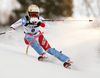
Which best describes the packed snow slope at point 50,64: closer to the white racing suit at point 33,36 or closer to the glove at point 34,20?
the white racing suit at point 33,36

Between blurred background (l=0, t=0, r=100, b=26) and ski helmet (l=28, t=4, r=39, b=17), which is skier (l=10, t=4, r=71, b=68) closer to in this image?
ski helmet (l=28, t=4, r=39, b=17)

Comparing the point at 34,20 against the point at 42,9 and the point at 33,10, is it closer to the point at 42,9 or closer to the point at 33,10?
the point at 33,10

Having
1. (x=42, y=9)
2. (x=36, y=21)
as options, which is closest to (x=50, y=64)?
(x=36, y=21)

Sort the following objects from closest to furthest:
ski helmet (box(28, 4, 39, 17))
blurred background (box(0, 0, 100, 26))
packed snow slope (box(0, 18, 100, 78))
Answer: packed snow slope (box(0, 18, 100, 78))
ski helmet (box(28, 4, 39, 17))
blurred background (box(0, 0, 100, 26))

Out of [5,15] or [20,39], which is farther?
[5,15]

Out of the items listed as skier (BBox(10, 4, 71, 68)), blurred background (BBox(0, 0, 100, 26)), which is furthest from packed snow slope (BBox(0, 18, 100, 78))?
blurred background (BBox(0, 0, 100, 26))

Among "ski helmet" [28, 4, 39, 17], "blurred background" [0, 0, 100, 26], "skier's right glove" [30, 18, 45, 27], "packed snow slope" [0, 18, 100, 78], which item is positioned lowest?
"packed snow slope" [0, 18, 100, 78]

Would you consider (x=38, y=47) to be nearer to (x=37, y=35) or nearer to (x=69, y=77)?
(x=37, y=35)

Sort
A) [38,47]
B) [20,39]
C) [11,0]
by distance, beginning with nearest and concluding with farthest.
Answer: [38,47] < [20,39] < [11,0]

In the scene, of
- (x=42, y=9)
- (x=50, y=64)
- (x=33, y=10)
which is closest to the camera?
(x=50, y=64)

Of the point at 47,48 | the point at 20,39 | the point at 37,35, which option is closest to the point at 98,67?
the point at 47,48

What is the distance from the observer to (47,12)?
1239 centimetres

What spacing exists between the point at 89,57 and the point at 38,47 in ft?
4.76

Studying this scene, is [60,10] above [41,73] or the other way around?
above
